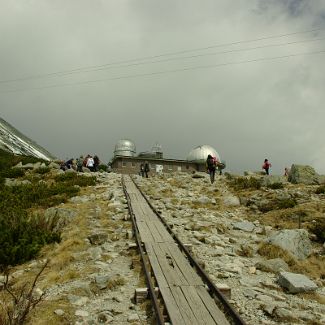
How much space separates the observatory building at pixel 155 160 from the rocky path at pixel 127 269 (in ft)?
145

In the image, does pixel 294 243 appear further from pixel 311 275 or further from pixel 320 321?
pixel 320 321

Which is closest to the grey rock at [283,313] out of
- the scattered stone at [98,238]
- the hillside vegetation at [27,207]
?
the scattered stone at [98,238]

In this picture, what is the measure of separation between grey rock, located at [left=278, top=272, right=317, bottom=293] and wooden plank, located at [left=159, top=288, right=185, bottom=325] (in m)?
2.78

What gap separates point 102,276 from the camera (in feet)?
27.8

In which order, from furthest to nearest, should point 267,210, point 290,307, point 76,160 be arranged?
1. point 76,160
2. point 267,210
3. point 290,307

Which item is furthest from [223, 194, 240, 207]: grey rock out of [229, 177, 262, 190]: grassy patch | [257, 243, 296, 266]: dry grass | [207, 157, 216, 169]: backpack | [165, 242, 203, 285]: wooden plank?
[165, 242, 203, 285]: wooden plank

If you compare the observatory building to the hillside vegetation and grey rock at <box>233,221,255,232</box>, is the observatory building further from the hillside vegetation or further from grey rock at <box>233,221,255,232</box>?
grey rock at <box>233,221,255,232</box>

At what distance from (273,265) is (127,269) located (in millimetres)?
3702

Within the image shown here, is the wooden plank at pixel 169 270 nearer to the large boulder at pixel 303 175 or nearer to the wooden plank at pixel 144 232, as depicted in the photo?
the wooden plank at pixel 144 232

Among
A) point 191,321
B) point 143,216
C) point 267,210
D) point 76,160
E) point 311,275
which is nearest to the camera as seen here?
point 191,321

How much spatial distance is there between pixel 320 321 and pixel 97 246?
6395 millimetres

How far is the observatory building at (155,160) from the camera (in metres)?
62.0

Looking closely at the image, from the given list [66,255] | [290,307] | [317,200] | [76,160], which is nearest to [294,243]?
[290,307]

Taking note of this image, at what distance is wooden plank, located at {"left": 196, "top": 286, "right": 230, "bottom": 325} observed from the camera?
6.27 meters
